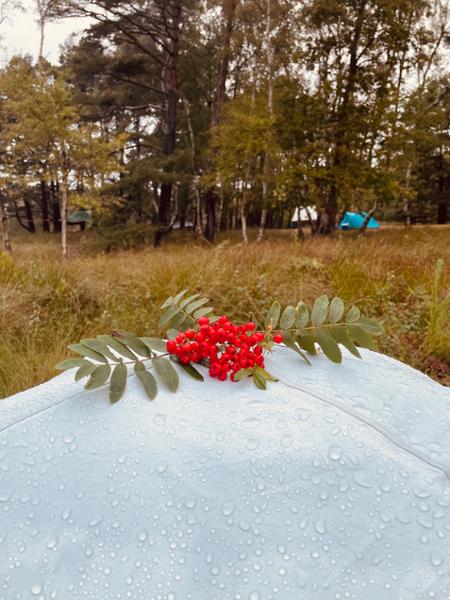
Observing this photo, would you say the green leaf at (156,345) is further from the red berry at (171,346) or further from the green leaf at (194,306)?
the green leaf at (194,306)

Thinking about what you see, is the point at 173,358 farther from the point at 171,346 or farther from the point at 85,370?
the point at 85,370

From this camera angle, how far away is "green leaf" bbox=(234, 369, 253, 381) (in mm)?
1032

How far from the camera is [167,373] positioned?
39.0 inches

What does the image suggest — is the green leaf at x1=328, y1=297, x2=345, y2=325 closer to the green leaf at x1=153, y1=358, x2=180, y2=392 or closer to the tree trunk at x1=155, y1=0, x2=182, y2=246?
the green leaf at x1=153, y1=358, x2=180, y2=392

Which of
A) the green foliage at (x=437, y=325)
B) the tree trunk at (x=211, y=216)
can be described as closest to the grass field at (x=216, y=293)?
the green foliage at (x=437, y=325)

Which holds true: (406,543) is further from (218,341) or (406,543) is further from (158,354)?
(158,354)

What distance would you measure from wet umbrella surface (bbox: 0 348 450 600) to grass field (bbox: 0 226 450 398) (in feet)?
5.22

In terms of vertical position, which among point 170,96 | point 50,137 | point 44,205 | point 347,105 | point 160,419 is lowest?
point 160,419

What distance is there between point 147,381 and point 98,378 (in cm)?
12

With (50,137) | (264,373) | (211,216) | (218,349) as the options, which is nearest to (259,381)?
(264,373)

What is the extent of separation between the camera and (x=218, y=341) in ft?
3.48

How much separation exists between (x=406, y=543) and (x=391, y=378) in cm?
52

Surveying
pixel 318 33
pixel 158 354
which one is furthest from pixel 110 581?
pixel 318 33

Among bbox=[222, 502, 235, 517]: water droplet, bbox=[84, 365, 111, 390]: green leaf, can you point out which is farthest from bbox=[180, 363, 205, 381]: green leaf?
bbox=[222, 502, 235, 517]: water droplet
